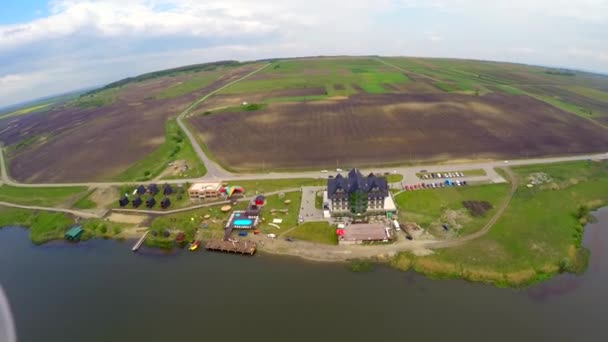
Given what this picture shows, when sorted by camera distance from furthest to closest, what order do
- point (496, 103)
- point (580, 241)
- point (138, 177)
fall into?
point (496, 103), point (138, 177), point (580, 241)

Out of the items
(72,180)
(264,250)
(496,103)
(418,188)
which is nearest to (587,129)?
(496,103)

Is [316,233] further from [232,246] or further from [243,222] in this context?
[232,246]

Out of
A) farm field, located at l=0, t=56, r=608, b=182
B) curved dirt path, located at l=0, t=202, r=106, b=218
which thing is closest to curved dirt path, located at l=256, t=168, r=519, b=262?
farm field, located at l=0, t=56, r=608, b=182

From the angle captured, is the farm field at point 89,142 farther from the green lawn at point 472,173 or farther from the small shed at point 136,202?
the green lawn at point 472,173

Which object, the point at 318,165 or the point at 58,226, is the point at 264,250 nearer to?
the point at 318,165

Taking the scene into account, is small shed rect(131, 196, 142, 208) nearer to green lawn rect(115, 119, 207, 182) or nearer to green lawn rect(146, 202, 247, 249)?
green lawn rect(146, 202, 247, 249)

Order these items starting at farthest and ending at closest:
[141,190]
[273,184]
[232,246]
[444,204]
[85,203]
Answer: [273,184] → [141,190] → [85,203] → [444,204] → [232,246]

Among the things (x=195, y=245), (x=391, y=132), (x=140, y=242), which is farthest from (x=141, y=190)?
(x=391, y=132)
